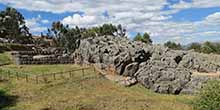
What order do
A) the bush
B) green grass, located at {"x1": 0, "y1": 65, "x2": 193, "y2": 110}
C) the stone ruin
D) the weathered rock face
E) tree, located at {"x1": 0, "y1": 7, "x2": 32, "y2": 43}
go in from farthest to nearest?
tree, located at {"x1": 0, "y1": 7, "x2": 32, "y2": 43}
the stone ruin
the weathered rock face
green grass, located at {"x1": 0, "y1": 65, "x2": 193, "y2": 110}
the bush

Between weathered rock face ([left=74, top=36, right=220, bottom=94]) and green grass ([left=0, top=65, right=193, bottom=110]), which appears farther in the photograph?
weathered rock face ([left=74, top=36, right=220, bottom=94])

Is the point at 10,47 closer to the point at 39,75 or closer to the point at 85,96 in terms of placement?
the point at 39,75

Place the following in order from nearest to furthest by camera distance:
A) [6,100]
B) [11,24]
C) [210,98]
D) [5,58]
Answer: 1. [210,98]
2. [6,100]
3. [5,58]
4. [11,24]

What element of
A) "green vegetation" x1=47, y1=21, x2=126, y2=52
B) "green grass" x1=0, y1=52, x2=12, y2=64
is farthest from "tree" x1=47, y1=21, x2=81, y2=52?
"green grass" x1=0, y1=52, x2=12, y2=64

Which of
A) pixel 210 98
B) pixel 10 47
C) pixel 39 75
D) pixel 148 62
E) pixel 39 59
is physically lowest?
pixel 210 98

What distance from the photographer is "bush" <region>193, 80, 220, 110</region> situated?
3881cm

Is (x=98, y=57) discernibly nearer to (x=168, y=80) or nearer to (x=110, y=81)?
(x=110, y=81)

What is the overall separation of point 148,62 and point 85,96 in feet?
59.9

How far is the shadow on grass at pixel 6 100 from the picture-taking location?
4644 centimetres

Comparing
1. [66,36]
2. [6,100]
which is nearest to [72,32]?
[66,36]

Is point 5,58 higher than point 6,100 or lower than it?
higher

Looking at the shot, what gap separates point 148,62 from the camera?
64312 mm

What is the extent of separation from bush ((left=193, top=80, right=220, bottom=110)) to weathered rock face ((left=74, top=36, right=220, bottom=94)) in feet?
47.3

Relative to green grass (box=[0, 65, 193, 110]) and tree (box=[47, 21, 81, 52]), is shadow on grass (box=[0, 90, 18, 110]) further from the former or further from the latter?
tree (box=[47, 21, 81, 52])
